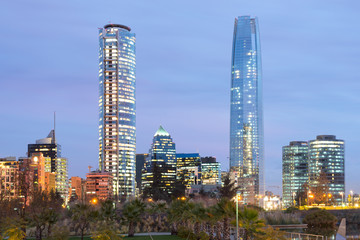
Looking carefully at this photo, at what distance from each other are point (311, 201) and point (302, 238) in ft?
440

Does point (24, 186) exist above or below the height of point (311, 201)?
above

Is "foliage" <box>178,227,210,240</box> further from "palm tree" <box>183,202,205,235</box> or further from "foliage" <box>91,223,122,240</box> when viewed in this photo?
"foliage" <box>91,223,122,240</box>

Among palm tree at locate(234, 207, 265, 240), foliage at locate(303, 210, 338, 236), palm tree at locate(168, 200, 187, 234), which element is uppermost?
palm tree at locate(234, 207, 265, 240)

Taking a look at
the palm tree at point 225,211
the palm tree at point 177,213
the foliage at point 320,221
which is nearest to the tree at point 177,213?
the palm tree at point 177,213

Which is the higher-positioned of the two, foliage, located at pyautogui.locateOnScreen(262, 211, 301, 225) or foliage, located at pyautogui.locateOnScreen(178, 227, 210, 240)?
foliage, located at pyautogui.locateOnScreen(178, 227, 210, 240)

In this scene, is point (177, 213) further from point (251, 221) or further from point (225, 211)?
point (251, 221)

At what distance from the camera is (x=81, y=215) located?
53000mm

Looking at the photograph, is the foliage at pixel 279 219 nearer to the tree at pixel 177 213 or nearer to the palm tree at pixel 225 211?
the tree at pixel 177 213

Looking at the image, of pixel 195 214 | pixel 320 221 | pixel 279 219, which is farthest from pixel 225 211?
pixel 320 221

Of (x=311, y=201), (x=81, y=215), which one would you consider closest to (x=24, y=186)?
(x=81, y=215)

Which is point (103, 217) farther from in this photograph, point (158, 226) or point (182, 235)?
point (158, 226)

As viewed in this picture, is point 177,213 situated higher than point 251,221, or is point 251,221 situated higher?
point 251,221

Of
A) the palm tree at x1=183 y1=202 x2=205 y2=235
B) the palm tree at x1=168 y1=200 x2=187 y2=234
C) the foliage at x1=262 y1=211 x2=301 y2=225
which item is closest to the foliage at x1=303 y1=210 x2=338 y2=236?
the foliage at x1=262 y1=211 x2=301 y2=225

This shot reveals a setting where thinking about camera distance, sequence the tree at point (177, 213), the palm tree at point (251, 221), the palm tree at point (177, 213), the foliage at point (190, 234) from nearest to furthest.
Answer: the palm tree at point (251, 221) < the foliage at point (190, 234) < the tree at point (177, 213) < the palm tree at point (177, 213)
